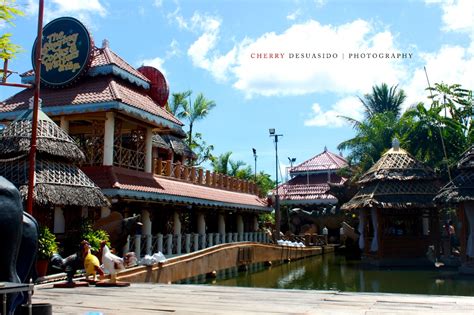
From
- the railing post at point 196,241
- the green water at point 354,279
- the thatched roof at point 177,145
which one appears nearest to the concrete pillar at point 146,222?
the green water at point 354,279

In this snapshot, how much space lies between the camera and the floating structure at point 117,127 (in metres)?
15.2

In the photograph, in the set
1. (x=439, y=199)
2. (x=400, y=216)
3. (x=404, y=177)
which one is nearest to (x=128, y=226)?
(x=439, y=199)

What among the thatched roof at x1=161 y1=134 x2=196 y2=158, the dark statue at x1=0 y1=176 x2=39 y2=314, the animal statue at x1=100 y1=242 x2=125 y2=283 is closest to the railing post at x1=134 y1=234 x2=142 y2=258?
the animal statue at x1=100 y1=242 x2=125 y2=283

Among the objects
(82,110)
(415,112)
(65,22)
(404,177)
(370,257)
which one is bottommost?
(370,257)

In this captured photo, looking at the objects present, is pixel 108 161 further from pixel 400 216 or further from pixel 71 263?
pixel 400 216

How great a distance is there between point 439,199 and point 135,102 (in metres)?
10.8

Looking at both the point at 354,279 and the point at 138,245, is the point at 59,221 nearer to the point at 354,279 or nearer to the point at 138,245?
the point at 138,245

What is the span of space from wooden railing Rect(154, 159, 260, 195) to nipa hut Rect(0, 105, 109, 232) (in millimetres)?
6245

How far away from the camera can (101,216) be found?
14977 millimetres

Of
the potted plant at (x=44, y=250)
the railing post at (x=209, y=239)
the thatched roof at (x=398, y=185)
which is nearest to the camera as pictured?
the potted plant at (x=44, y=250)

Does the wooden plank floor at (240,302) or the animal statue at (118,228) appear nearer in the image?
the wooden plank floor at (240,302)

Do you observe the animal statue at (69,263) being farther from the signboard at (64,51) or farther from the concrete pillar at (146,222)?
the signboard at (64,51)

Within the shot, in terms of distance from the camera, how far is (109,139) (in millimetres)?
15352

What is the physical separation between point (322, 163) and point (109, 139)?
2548cm
